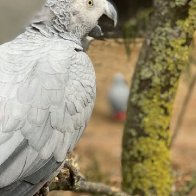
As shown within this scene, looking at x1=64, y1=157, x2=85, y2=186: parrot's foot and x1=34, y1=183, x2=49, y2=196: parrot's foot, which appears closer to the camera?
x1=34, y1=183, x2=49, y2=196: parrot's foot

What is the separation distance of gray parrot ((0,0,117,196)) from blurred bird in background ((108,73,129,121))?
373 cm

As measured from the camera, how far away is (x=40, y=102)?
5.85 ft

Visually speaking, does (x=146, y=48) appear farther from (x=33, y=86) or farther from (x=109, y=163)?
(x=109, y=163)

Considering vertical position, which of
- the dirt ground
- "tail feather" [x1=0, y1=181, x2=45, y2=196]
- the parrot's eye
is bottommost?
the dirt ground

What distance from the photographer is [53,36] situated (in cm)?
204

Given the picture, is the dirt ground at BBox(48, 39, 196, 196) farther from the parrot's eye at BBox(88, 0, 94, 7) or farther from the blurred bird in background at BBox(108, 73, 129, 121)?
the parrot's eye at BBox(88, 0, 94, 7)

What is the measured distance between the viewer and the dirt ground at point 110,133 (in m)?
2.89

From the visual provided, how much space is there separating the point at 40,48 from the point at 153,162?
0.98m

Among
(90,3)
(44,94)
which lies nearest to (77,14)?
(90,3)

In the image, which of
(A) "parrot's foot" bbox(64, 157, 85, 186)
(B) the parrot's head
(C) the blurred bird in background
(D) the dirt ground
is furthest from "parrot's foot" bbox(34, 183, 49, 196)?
(C) the blurred bird in background

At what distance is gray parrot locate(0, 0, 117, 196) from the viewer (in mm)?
1720

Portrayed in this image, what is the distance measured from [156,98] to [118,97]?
3.32 metres

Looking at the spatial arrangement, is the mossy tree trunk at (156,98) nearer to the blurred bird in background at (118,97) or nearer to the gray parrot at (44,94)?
the gray parrot at (44,94)

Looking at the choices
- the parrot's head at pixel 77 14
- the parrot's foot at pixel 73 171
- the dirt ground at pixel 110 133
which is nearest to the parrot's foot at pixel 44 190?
the parrot's foot at pixel 73 171
